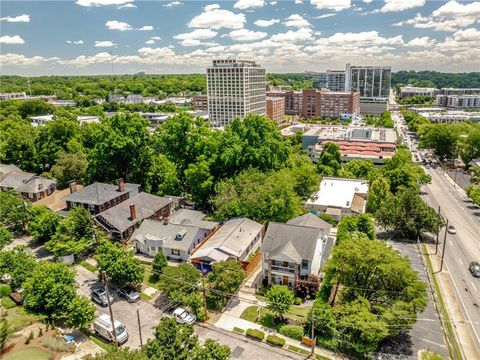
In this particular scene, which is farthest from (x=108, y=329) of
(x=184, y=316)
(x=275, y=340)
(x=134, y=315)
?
(x=275, y=340)

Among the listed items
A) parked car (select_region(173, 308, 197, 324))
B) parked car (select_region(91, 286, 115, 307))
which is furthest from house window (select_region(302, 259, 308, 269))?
parked car (select_region(91, 286, 115, 307))

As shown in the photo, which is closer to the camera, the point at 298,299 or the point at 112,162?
the point at 298,299

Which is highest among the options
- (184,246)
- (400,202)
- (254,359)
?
(400,202)

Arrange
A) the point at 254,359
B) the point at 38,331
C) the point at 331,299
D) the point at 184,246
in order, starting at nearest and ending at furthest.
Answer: the point at 254,359 → the point at 38,331 → the point at 331,299 → the point at 184,246

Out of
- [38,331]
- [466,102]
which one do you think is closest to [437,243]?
[38,331]

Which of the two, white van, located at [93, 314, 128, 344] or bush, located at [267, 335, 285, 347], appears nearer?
bush, located at [267, 335, 285, 347]

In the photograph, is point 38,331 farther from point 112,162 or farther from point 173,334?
point 112,162

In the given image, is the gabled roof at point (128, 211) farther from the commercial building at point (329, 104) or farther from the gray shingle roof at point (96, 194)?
the commercial building at point (329, 104)

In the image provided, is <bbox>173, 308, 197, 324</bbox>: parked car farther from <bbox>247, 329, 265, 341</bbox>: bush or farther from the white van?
<bbox>247, 329, 265, 341</bbox>: bush
